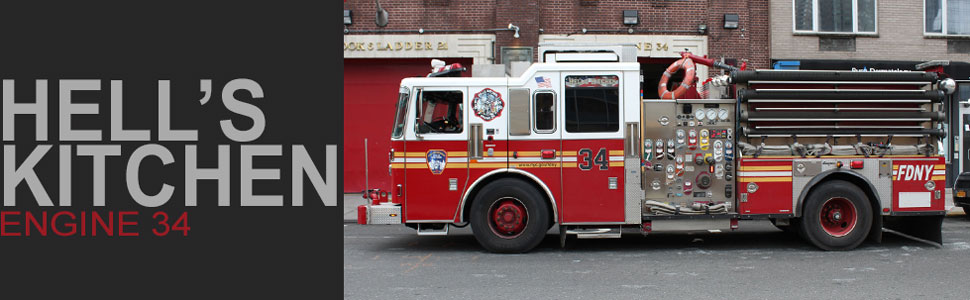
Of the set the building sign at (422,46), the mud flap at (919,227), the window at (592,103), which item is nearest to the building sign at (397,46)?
the building sign at (422,46)

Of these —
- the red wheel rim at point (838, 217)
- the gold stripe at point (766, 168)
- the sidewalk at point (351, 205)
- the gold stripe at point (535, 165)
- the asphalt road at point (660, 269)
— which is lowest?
the asphalt road at point (660, 269)

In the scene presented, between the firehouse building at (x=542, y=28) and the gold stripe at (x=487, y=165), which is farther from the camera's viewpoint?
the firehouse building at (x=542, y=28)

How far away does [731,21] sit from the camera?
56.4 feet

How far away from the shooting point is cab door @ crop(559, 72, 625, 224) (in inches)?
350

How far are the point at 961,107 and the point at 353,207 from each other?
46.1ft

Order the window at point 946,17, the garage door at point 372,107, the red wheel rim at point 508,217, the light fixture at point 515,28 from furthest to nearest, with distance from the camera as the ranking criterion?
the window at point 946,17
the garage door at point 372,107
the light fixture at point 515,28
the red wheel rim at point 508,217

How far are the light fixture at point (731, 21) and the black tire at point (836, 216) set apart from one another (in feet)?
28.8

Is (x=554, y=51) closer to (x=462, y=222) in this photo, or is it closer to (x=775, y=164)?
(x=462, y=222)

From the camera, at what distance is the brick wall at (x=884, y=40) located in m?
17.4

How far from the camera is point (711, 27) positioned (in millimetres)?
17312

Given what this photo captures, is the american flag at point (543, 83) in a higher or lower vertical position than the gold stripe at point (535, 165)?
higher

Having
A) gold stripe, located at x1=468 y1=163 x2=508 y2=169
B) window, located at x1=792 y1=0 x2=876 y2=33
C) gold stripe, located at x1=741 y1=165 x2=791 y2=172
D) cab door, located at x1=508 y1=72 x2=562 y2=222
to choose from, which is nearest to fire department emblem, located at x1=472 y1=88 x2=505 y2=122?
cab door, located at x1=508 y1=72 x2=562 y2=222

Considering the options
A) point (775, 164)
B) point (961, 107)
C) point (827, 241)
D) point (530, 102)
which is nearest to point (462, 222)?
point (530, 102)

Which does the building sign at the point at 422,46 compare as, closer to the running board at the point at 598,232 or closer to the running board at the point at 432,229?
the running board at the point at 432,229
